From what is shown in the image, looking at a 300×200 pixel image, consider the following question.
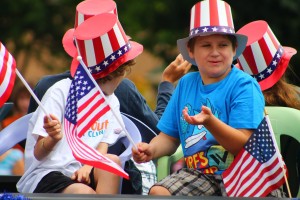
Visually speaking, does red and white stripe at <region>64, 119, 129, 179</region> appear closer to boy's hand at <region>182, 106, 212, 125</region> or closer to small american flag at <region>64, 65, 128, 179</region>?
small american flag at <region>64, 65, 128, 179</region>

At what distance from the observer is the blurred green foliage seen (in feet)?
55.7

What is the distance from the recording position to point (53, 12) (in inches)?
748

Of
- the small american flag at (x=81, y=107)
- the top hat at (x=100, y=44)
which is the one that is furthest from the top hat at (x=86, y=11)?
the small american flag at (x=81, y=107)

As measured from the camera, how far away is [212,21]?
20.3 ft

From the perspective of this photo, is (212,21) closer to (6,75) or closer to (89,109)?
(89,109)

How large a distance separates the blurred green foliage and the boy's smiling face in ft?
34.0

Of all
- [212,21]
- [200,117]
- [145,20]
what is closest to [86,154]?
[200,117]

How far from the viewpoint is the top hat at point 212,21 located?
6.15 m

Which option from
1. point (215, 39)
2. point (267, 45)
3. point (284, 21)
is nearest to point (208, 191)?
point (215, 39)

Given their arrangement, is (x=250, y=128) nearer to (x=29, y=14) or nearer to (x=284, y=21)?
(x=284, y=21)

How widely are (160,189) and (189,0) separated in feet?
38.6

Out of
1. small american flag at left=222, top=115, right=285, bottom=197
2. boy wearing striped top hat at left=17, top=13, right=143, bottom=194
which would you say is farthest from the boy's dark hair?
small american flag at left=222, top=115, right=285, bottom=197

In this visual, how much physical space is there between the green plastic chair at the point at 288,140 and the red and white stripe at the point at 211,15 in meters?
1.03

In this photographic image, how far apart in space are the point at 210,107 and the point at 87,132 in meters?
0.84
